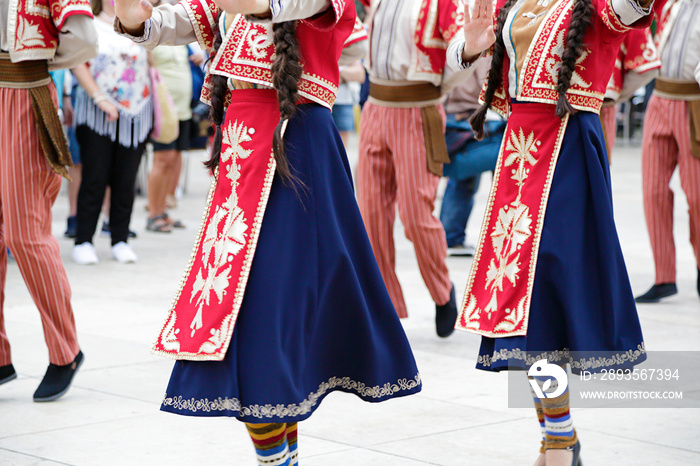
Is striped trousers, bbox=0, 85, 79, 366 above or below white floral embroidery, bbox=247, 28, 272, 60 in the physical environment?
below

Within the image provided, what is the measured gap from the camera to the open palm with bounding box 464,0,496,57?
3.04 meters

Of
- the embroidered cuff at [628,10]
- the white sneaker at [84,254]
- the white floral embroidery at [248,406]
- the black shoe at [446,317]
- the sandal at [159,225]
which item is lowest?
the sandal at [159,225]

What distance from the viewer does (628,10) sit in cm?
284

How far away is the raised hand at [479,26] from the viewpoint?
3.04 meters

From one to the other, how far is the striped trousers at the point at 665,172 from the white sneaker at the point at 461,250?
181 centimetres

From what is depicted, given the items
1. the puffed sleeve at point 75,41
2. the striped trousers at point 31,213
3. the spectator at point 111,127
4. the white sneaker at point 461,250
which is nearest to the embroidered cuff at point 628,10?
the puffed sleeve at point 75,41

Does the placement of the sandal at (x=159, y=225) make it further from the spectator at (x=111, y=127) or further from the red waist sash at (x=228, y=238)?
the red waist sash at (x=228, y=238)

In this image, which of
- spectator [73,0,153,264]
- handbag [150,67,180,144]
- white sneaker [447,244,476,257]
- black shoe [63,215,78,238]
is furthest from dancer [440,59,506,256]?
black shoe [63,215,78,238]

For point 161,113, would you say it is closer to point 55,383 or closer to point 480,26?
point 55,383

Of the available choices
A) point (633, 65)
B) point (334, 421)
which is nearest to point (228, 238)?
point (334, 421)

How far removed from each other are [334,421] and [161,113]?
12.8 ft

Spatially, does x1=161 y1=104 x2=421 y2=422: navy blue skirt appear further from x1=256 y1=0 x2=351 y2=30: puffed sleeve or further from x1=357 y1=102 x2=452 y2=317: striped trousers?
x1=357 y1=102 x2=452 y2=317: striped trousers

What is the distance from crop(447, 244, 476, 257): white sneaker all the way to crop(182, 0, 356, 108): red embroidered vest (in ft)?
16.7

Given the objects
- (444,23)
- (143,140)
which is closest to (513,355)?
(444,23)
